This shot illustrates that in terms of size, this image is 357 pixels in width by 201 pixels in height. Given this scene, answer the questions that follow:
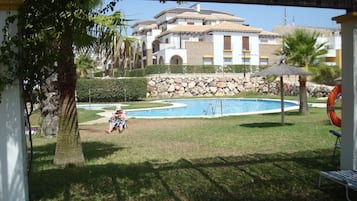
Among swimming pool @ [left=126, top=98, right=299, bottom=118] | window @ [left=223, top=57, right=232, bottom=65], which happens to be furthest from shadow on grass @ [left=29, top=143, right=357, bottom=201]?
window @ [left=223, top=57, right=232, bottom=65]

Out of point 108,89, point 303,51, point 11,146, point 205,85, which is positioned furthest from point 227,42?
point 11,146

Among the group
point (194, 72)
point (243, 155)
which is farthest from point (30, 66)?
point (194, 72)

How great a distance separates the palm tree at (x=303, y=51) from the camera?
1844 cm

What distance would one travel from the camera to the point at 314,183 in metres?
5.87

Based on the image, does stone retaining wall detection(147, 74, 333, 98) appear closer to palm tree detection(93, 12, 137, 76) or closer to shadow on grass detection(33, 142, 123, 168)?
shadow on grass detection(33, 142, 123, 168)

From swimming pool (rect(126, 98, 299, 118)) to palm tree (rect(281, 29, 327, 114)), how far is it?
3.72 metres

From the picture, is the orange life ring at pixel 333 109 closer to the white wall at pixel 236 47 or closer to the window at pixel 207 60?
the window at pixel 207 60

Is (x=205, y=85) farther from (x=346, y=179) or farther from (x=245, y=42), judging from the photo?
(x=346, y=179)

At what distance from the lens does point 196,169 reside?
7023 mm

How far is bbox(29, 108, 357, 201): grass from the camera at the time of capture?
5.49 metres

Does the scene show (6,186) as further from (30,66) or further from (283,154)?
(283,154)

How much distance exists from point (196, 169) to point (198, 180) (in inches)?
32.8

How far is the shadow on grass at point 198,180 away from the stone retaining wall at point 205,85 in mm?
32305

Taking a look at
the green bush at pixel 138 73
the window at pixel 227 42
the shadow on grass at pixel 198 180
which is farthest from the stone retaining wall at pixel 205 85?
the shadow on grass at pixel 198 180
